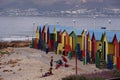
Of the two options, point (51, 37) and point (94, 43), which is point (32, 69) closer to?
point (94, 43)

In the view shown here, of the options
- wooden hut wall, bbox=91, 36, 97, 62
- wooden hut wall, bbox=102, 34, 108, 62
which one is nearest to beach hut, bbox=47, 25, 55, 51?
wooden hut wall, bbox=91, 36, 97, 62

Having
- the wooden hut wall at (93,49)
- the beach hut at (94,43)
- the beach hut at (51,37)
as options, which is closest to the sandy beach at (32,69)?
the wooden hut wall at (93,49)

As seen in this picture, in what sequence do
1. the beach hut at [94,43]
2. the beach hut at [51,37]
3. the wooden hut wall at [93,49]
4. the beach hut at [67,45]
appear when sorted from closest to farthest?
the beach hut at [94,43] → the wooden hut wall at [93,49] → the beach hut at [67,45] → the beach hut at [51,37]

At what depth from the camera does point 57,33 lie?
111 feet

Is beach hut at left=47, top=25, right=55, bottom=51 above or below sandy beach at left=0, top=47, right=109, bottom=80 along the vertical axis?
above

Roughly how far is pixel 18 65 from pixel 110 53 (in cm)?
662

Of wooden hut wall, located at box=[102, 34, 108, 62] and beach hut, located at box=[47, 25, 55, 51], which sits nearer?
wooden hut wall, located at box=[102, 34, 108, 62]

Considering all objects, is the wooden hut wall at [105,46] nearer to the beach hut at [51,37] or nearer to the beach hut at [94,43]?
the beach hut at [94,43]

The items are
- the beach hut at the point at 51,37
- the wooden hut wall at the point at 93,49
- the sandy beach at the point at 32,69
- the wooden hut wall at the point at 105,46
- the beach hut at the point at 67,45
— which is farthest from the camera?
the beach hut at the point at 51,37

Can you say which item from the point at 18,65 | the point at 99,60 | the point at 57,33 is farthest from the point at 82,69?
the point at 57,33

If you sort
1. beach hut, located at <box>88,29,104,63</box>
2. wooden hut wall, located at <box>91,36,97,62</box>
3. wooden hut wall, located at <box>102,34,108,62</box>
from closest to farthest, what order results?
wooden hut wall, located at <box>102,34,108,62</box>, beach hut, located at <box>88,29,104,63</box>, wooden hut wall, located at <box>91,36,97,62</box>

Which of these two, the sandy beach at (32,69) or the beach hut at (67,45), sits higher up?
the beach hut at (67,45)

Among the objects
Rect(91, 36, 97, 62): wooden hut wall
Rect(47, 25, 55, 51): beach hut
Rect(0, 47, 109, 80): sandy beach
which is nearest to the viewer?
Rect(0, 47, 109, 80): sandy beach

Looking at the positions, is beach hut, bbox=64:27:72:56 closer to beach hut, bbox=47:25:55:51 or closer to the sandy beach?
the sandy beach
